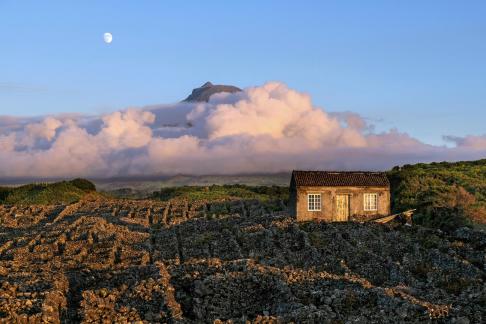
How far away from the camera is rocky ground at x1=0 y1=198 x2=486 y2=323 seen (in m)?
20.9

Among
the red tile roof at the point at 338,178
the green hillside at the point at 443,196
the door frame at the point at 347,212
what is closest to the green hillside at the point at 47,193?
the red tile roof at the point at 338,178

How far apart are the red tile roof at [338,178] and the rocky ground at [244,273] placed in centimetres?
438

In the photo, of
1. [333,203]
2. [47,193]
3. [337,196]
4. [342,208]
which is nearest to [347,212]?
[342,208]

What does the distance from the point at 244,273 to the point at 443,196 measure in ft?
124

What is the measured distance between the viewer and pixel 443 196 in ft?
187

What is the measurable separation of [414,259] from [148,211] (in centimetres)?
4038

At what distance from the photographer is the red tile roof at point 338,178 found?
48.0 meters

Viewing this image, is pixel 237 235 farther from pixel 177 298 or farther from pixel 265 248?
pixel 177 298

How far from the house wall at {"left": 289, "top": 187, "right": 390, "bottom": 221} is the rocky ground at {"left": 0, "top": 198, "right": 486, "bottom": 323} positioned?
7.69 ft

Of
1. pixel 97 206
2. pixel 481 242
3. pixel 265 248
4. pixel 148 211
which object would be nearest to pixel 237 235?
pixel 265 248

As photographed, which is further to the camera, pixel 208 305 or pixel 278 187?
pixel 278 187

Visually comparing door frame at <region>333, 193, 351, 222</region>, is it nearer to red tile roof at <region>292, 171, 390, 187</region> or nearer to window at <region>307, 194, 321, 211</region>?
red tile roof at <region>292, 171, 390, 187</region>

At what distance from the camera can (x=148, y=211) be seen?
217 feet

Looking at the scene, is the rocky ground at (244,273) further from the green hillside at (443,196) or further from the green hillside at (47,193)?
the green hillside at (47,193)
